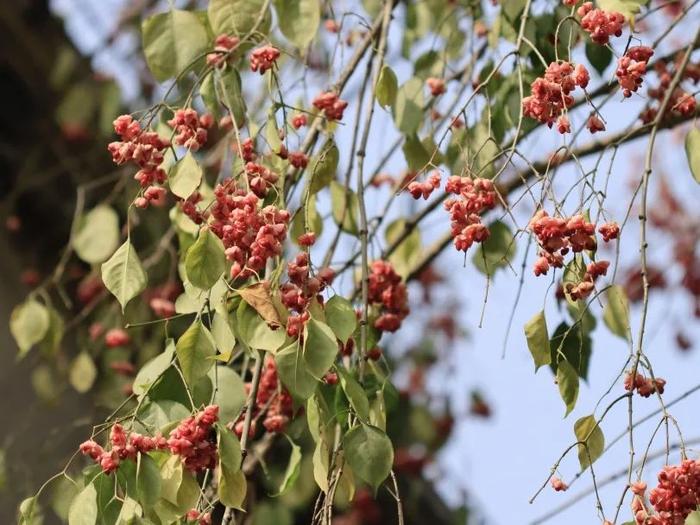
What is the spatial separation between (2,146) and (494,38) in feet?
6.12

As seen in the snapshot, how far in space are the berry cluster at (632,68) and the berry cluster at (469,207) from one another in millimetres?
182

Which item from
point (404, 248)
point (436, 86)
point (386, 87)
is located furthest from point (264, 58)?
point (404, 248)

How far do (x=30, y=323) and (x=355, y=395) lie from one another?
1.05 meters

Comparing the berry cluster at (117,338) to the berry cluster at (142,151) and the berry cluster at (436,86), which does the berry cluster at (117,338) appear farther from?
the berry cluster at (142,151)

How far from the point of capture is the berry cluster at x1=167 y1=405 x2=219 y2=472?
4.36ft

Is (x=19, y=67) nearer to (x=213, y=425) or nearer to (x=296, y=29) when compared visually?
(x=296, y=29)

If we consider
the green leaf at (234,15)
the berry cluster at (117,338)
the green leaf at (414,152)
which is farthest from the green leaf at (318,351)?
the berry cluster at (117,338)

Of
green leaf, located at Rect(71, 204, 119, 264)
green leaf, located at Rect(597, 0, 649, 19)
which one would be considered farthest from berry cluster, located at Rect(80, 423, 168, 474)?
green leaf, located at Rect(71, 204, 119, 264)

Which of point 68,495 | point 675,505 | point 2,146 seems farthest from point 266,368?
point 2,146

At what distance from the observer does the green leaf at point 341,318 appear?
140 cm

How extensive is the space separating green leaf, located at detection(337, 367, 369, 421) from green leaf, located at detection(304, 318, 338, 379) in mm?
61

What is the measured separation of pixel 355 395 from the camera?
4.58ft

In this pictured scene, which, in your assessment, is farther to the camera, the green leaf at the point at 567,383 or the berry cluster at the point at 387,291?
the berry cluster at the point at 387,291

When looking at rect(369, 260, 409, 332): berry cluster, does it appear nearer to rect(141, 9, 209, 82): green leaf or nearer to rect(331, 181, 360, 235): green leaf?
rect(331, 181, 360, 235): green leaf
